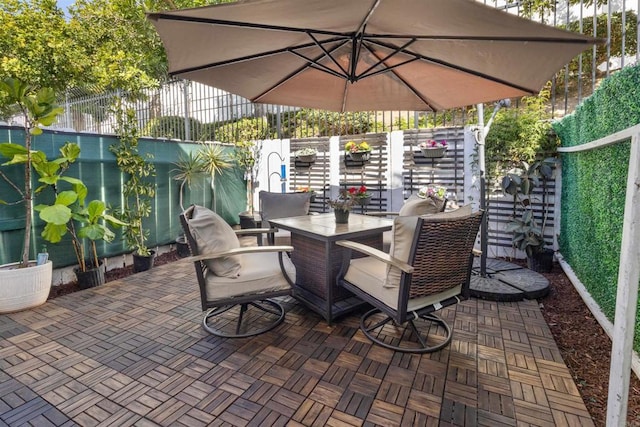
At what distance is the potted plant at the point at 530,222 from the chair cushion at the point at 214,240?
338 centimetres

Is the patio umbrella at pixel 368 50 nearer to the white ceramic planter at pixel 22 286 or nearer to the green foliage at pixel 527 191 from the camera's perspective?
the green foliage at pixel 527 191

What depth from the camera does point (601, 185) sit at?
267cm

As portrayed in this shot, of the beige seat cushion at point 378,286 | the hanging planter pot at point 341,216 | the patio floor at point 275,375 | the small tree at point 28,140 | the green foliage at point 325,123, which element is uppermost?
the green foliage at point 325,123

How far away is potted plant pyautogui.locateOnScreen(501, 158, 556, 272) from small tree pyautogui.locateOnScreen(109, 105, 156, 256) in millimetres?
4664

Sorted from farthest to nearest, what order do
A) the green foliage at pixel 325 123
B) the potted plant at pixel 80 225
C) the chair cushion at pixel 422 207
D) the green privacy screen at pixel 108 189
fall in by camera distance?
the green foliage at pixel 325 123, the green privacy screen at pixel 108 189, the potted plant at pixel 80 225, the chair cushion at pixel 422 207

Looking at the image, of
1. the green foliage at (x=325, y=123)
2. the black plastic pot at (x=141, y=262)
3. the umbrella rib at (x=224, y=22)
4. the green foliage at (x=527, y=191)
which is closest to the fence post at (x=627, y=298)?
the umbrella rib at (x=224, y=22)

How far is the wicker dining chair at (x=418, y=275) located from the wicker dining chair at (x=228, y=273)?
0.58 meters

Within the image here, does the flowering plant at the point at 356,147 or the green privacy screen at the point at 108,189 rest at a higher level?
the flowering plant at the point at 356,147

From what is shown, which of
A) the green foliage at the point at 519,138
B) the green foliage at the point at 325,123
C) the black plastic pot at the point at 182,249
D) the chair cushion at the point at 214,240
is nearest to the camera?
the chair cushion at the point at 214,240

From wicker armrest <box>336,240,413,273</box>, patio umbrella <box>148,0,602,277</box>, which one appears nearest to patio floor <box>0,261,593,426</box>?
wicker armrest <box>336,240,413,273</box>

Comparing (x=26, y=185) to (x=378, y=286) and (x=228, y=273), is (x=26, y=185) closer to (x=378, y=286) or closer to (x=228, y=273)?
(x=228, y=273)

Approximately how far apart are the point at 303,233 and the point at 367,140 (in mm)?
3177

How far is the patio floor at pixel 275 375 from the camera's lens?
179cm

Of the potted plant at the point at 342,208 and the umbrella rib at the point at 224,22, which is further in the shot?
the potted plant at the point at 342,208
